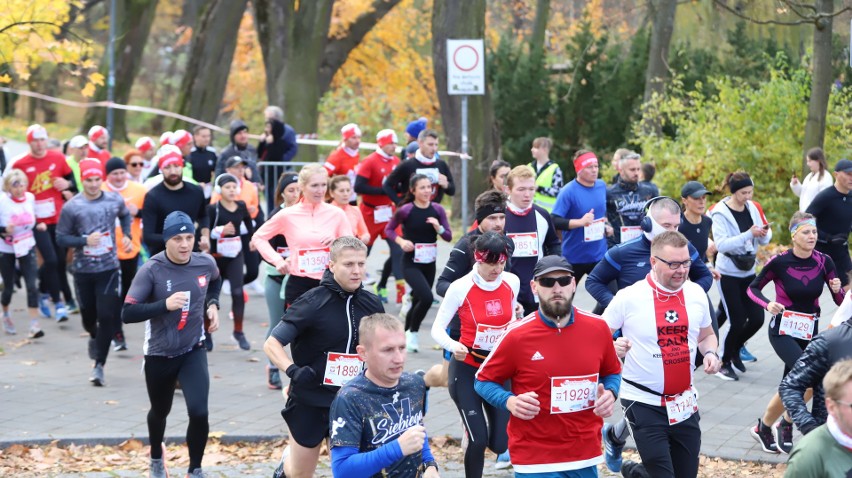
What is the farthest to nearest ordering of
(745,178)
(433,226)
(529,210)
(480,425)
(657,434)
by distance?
(433,226), (745,178), (529,210), (480,425), (657,434)

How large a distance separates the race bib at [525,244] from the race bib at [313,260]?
5.02 feet

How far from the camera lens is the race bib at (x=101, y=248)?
11406 mm

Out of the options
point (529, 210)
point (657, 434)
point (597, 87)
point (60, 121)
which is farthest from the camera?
point (60, 121)

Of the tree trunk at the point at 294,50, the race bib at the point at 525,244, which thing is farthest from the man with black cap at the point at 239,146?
the tree trunk at the point at 294,50

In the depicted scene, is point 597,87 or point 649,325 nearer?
point 649,325

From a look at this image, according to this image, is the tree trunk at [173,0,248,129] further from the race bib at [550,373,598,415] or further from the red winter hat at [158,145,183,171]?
the race bib at [550,373,598,415]

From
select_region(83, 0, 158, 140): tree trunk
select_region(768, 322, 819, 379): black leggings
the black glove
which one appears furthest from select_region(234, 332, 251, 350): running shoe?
select_region(83, 0, 158, 140): tree trunk

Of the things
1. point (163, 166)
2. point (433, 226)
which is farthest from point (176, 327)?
point (433, 226)

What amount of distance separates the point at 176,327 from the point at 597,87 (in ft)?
63.3

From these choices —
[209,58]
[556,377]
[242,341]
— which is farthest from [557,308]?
[209,58]

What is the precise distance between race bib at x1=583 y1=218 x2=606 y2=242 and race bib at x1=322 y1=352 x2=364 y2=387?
5.12 m

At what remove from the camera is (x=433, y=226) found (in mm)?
12109

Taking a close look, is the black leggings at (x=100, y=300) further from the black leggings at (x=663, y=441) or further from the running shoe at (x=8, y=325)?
the black leggings at (x=663, y=441)

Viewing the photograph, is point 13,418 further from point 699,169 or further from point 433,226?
point 699,169
